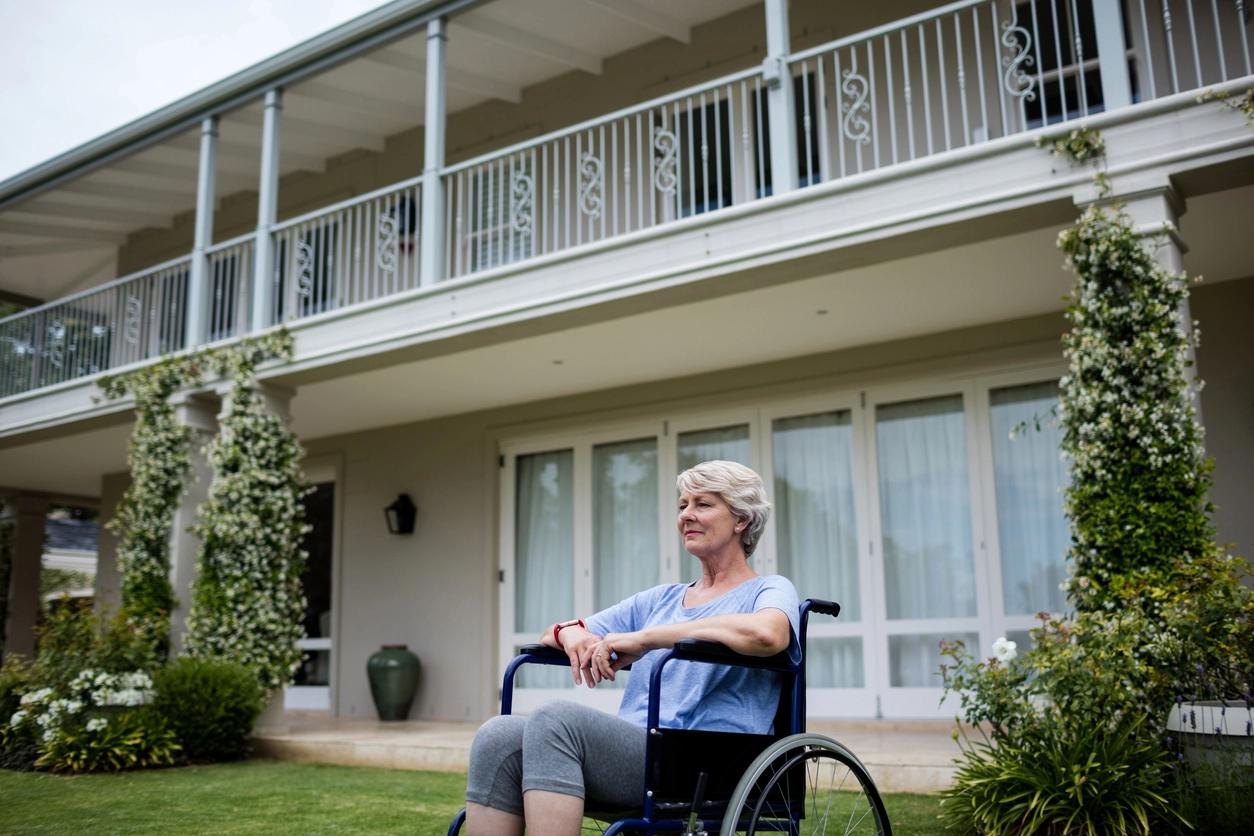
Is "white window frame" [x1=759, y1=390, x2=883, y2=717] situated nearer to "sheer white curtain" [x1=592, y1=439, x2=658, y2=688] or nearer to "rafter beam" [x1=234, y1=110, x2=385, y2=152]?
"sheer white curtain" [x1=592, y1=439, x2=658, y2=688]

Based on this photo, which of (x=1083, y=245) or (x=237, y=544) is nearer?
(x=1083, y=245)

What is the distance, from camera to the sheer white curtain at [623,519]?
7543mm

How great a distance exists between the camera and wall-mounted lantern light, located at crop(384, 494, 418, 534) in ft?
28.7

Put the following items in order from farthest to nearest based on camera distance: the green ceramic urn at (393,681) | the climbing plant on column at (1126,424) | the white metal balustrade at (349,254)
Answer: the green ceramic urn at (393,681), the white metal balustrade at (349,254), the climbing plant on column at (1126,424)

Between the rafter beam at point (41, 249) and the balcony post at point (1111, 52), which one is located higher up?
the rafter beam at point (41, 249)

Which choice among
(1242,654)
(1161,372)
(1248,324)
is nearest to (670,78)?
(1248,324)

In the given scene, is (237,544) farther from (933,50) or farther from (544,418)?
(933,50)

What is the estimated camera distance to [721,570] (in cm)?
230

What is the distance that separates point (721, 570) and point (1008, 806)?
168 cm

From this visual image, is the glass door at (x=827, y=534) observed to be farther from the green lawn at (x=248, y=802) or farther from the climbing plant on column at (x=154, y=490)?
the climbing plant on column at (x=154, y=490)

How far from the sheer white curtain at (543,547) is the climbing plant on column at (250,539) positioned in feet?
5.73

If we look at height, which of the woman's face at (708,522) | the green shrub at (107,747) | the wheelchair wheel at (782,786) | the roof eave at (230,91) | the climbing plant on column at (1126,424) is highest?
the roof eave at (230,91)

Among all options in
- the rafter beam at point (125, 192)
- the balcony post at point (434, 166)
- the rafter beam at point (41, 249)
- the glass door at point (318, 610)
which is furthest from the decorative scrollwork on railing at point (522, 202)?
the rafter beam at point (41, 249)

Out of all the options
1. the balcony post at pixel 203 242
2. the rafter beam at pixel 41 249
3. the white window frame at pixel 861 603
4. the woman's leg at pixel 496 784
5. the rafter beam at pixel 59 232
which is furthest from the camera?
the rafter beam at pixel 41 249
